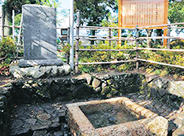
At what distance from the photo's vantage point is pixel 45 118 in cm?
317

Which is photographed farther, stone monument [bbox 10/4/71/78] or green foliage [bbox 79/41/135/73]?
green foliage [bbox 79/41/135/73]

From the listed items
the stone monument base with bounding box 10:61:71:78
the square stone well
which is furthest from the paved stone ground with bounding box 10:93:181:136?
the stone monument base with bounding box 10:61:71:78

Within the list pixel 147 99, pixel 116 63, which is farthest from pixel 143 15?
pixel 147 99

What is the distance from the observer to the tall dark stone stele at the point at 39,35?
4387 millimetres

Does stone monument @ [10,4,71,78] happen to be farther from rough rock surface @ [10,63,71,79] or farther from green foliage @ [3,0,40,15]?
green foliage @ [3,0,40,15]

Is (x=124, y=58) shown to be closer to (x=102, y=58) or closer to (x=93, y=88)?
(x=102, y=58)

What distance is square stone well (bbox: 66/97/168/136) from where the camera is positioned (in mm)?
2037

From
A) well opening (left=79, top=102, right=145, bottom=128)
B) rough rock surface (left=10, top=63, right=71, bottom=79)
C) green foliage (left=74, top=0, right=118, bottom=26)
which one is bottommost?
well opening (left=79, top=102, right=145, bottom=128)

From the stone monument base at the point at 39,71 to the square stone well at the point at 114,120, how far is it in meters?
1.75

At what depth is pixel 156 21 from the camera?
5.57m

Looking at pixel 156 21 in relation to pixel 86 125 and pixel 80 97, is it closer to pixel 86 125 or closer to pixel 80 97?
pixel 80 97

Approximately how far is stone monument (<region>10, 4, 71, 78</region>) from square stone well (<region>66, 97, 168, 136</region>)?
72.8 inches

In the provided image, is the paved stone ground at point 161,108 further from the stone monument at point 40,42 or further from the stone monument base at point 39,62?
the stone monument base at point 39,62

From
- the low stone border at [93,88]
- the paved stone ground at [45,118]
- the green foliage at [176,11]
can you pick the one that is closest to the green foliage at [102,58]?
the low stone border at [93,88]
